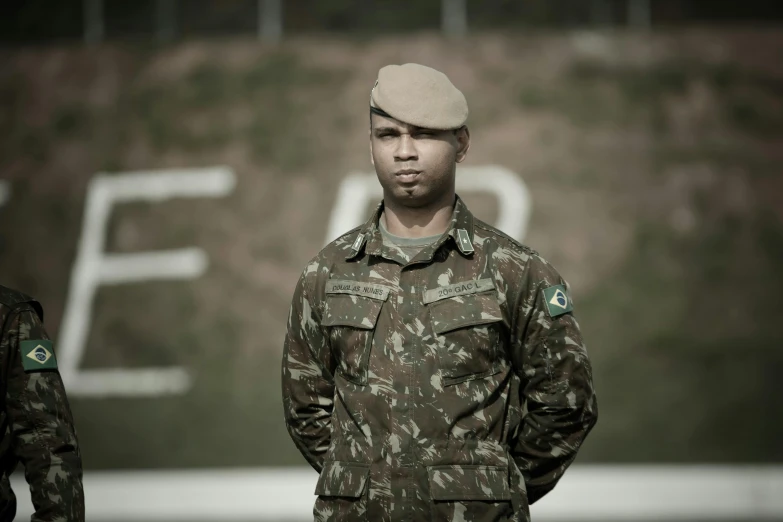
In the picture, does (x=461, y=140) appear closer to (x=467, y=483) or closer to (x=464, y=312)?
(x=464, y=312)

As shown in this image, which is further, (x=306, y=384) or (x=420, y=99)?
(x=306, y=384)

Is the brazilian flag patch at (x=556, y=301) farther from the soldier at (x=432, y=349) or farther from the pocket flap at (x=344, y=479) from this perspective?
the pocket flap at (x=344, y=479)

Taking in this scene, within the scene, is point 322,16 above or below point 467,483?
above

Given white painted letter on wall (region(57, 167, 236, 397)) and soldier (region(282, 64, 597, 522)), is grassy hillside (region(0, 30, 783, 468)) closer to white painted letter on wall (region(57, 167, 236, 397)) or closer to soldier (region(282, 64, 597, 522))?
white painted letter on wall (region(57, 167, 236, 397))

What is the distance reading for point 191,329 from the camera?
4844 mm

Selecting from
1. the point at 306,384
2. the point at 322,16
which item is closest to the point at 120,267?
the point at 322,16

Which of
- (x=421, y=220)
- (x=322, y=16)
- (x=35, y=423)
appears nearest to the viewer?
(x=35, y=423)

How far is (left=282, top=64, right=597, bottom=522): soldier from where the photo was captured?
1.91m

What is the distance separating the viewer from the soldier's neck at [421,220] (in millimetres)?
2064

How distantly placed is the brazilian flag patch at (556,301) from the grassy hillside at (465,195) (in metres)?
2.73

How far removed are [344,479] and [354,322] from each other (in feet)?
0.96

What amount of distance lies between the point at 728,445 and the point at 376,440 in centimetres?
315

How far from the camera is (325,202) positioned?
4844mm

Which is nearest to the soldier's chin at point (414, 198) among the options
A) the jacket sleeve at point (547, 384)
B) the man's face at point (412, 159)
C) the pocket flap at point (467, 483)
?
the man's face at point (412, 159)
